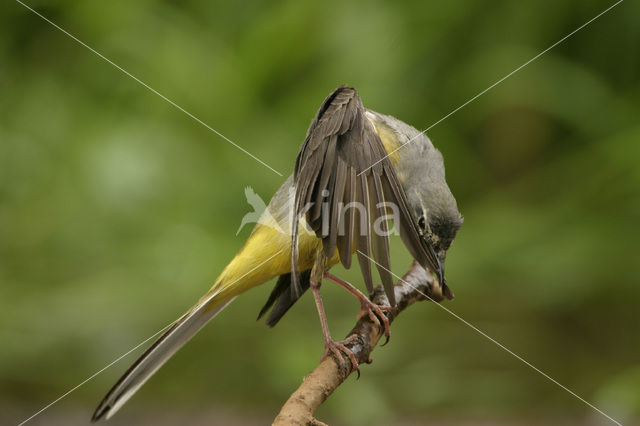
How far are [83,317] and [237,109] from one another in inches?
55.3

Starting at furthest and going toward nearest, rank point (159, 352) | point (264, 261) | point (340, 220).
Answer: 1. point (264, 261)
2. point (159, 352)
3. point (340, 220)

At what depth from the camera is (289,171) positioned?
3.95 metres

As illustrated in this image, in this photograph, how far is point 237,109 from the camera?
4.19 meters

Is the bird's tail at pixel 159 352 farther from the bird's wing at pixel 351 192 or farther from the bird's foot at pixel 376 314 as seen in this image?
the bird's foot at pixel 376 314

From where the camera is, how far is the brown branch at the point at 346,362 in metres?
1.88

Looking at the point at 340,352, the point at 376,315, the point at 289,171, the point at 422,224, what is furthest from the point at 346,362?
the point at 289,171

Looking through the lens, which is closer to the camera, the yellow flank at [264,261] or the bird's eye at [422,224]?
the bird's eye at [422,224]

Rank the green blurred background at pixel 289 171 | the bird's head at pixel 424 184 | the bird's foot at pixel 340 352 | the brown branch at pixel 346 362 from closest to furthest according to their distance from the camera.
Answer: the brown branch at pixel 346 362 → the bird's foot at pixel 340 352 → the bird's head at pixel 424 184 → the green blurred background at pixel 289 171

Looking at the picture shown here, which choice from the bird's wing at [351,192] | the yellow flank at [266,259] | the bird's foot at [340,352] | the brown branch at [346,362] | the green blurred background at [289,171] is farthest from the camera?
the green blurred background at [289,171]

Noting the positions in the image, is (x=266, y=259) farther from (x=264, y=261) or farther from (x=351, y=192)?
(x=351, y=192)

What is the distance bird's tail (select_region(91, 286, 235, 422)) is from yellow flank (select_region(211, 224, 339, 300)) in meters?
0.04

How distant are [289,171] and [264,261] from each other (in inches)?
51.0

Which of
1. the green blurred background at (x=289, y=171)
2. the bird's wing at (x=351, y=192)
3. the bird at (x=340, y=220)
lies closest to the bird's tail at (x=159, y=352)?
the bird at (x=340, y=220)

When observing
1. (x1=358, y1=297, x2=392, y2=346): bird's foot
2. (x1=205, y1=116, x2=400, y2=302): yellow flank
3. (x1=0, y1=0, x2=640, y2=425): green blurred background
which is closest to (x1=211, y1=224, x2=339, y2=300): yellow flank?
(x1=205, y1=116, x2=400, y2=302): yellow flank
